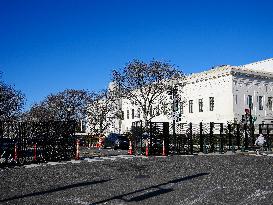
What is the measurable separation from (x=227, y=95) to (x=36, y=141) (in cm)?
3561

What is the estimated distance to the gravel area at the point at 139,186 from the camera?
28.2 ft

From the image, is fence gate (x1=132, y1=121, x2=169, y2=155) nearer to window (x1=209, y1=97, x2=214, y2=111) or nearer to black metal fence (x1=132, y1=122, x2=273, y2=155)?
black metal fence (x1=132, y1=122, x2=273, y2=155)

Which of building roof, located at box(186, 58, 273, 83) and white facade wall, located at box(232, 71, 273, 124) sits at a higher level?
building roof, located at box(186, 58, 273, 83)

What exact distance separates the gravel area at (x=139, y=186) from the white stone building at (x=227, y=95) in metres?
34.7

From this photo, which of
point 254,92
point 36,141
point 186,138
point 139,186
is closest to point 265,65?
point 254,92

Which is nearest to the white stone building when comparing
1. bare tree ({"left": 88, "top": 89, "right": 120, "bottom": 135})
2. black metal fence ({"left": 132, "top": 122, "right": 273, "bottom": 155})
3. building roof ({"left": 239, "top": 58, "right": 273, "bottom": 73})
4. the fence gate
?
building roof ({"left": 239, "top": 58, "right": 273, "bottom": 73})

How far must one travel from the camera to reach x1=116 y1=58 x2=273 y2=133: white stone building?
1919 inches

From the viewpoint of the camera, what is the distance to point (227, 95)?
4900 centimetres

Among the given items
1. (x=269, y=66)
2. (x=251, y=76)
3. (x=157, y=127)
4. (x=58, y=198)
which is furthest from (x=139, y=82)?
(x=58, y=198)

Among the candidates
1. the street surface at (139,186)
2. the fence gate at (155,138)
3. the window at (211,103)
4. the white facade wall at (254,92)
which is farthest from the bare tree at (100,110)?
the street surface at (139,186)

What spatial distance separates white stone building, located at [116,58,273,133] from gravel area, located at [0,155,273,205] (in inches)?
1365

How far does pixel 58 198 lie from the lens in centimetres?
895

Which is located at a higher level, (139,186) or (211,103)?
(211,103)

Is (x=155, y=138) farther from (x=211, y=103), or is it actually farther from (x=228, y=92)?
(x=211, y=103)
